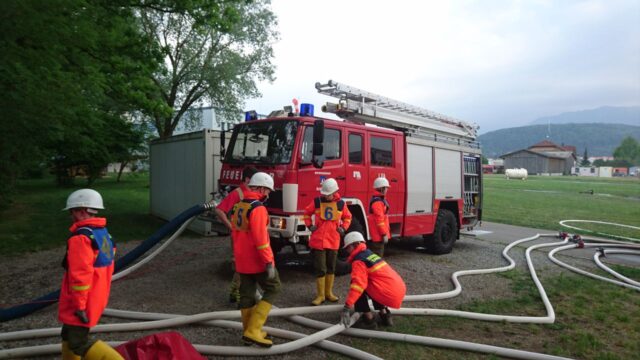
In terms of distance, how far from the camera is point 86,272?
295 centimetres

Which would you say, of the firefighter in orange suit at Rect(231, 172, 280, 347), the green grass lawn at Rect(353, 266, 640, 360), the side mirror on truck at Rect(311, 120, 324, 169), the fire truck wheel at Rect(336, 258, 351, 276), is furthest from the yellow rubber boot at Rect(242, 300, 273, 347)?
the fire truck wheel at Rect(336, 258, 351, 276)

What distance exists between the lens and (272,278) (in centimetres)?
409

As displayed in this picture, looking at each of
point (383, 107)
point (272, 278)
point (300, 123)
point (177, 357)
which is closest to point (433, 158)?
point (383, 107)

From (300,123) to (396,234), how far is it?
3.10m

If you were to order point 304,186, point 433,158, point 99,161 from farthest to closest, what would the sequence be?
1. point 99,161
2. point 433,158
3. point 304,186

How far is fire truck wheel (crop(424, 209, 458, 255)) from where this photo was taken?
907cm

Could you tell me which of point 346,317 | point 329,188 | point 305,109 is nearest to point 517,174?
point 305,109

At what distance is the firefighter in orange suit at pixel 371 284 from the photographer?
4395 mm

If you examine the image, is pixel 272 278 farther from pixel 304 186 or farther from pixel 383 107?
pixel 383 107

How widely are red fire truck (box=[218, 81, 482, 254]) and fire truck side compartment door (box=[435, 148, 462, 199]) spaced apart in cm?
2

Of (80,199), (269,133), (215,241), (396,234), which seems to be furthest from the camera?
(215,241)

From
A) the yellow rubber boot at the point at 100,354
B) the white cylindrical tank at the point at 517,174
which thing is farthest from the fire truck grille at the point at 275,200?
the white cylindrical tank at the point at 517,174

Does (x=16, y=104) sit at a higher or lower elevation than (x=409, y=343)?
higher

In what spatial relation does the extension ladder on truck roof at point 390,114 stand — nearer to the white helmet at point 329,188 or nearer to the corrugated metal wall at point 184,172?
the white helmet at point 329,188
